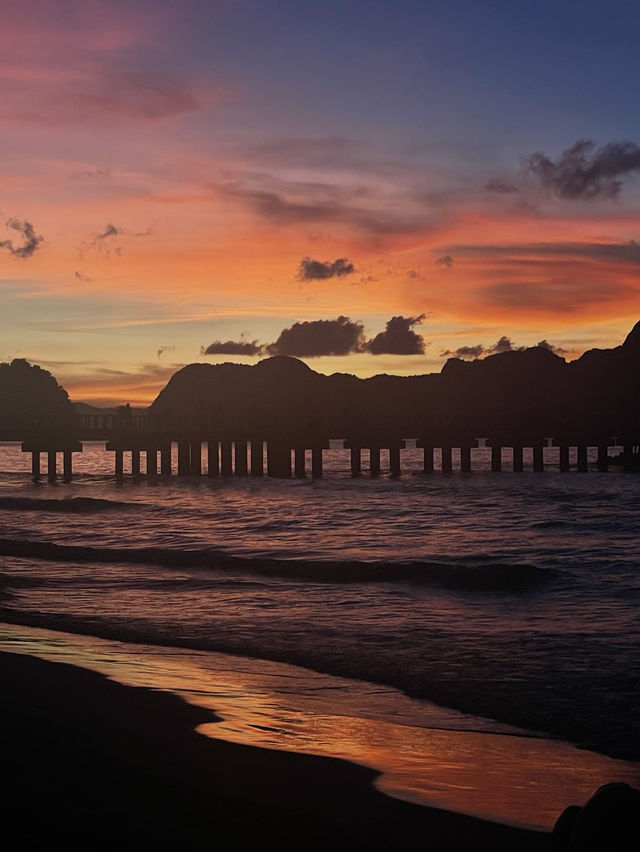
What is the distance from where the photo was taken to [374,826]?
504cm

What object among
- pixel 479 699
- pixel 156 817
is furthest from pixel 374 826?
pixel 479 699

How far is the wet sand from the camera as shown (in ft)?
15.1

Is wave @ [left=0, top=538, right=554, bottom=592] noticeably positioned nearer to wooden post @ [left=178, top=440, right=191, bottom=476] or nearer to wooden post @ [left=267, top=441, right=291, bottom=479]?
wooden post @ [left=267, top=441, right=291, bottom=479]

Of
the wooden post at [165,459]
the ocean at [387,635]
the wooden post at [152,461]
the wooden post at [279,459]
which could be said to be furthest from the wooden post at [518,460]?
the ocean at [387,635]

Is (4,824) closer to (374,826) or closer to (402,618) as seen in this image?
(374,826)

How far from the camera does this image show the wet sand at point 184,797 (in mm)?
4609

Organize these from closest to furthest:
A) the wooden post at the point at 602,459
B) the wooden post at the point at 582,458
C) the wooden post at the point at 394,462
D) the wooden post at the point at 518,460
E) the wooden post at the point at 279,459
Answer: the wooden post at the point at 279,459, the wooden post at the point at 394,462, the wooden post at the point at 582,458, the wooden post at the point at 518,460, the wooden post at the point at 602,459

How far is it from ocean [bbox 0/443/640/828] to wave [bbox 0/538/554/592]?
2.3 inches

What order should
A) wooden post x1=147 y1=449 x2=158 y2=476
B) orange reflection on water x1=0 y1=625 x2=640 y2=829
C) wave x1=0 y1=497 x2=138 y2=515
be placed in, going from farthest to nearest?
wooden post x1=147 y1=449 x2=158 y2=476
wave x1=0 y1=497 x2=138 y2=515
orange reflection on water x1=0 y1=625 x2=640 y2=829

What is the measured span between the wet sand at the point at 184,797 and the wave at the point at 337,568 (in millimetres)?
9851

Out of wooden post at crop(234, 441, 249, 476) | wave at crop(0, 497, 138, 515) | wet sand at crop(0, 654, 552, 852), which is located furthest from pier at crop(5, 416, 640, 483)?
wet sand at crop(0, 654, 552, 852)

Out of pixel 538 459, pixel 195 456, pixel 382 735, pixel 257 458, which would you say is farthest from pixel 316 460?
pixel 382 735

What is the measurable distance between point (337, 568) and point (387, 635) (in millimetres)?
6877

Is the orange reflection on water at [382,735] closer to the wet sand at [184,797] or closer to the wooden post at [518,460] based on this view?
the wet sand at [184,797]
